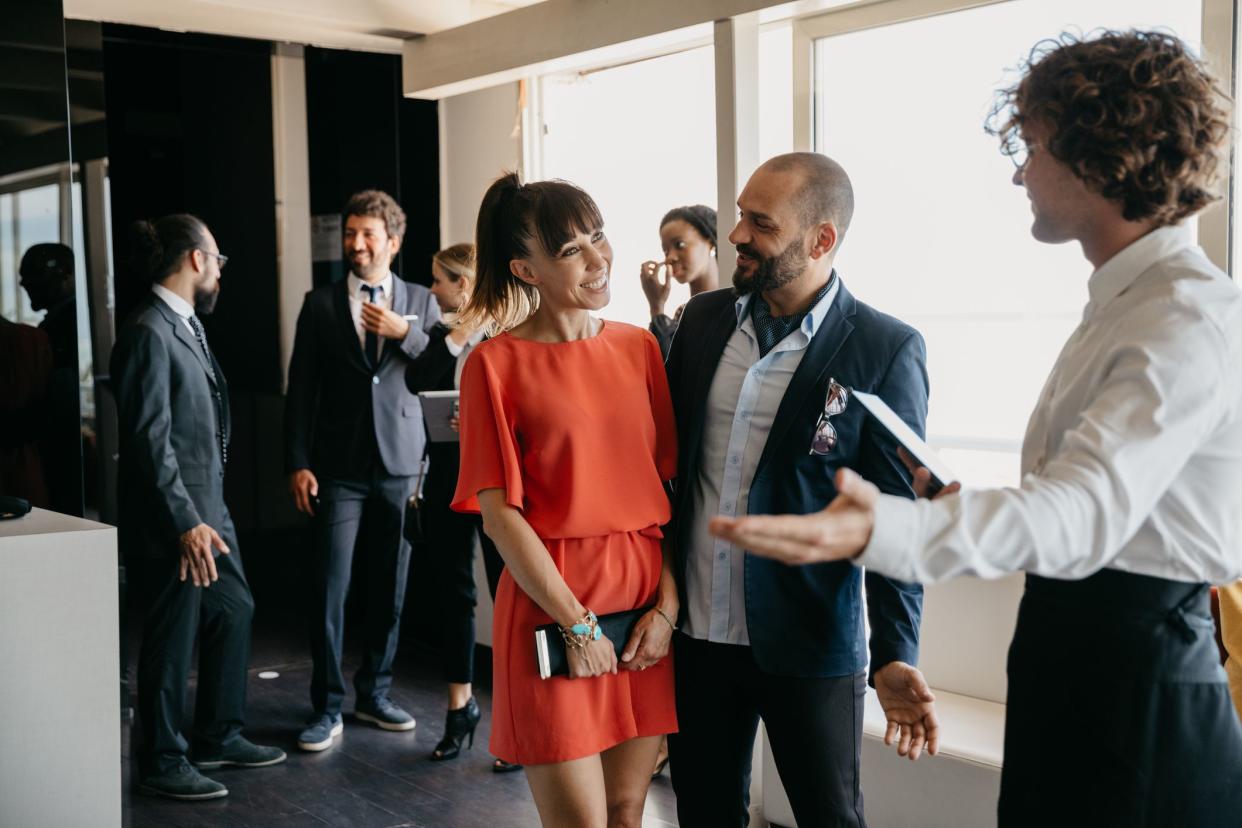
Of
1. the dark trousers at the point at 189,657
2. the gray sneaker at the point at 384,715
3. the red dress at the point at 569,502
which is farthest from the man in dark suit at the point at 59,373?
the red dress at the point at 569,502

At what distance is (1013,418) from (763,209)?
1.69 metres

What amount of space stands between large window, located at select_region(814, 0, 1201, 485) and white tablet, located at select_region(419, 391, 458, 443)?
4.61 feet

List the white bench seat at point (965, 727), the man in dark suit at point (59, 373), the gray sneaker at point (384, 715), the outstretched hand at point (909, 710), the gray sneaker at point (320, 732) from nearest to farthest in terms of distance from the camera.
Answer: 1. the outstretched hand at point (909, 710)
2. the white bench seat at point (965, 727)
3. the man in dark suit at point (59, 373)
4. the gray sneaker at point (320, 732)
5. the gray sneaker at point (384, 715)

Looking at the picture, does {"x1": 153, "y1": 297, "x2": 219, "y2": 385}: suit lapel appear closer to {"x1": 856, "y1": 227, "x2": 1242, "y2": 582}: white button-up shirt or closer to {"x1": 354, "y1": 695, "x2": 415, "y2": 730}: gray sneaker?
{"x1": 354, "y1": 695, "x2": 415, "y2": 730}: gray sneaker

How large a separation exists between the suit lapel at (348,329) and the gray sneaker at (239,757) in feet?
4.51

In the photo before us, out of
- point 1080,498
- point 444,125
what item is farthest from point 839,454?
point 444,125

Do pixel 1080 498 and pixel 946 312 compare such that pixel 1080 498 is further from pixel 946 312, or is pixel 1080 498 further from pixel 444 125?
pixel 444 125

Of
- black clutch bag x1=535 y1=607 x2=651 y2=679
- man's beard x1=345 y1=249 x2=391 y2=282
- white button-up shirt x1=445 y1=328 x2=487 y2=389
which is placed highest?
man's beard x1=345 y1=249 x2=391 y2=282

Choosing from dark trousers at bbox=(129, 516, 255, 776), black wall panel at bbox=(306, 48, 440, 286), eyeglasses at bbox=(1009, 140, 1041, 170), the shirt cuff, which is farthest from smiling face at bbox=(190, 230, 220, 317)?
the shirt cuff

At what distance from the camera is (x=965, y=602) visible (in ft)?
11.1

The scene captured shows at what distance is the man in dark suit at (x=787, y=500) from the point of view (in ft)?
6.72

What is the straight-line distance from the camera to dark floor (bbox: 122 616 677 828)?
3.59 meters

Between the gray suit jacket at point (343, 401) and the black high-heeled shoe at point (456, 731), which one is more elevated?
the gray suit jacket at point (343, 401)

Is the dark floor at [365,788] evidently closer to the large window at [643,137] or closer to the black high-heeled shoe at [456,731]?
the black high-heeled shoe at [456,731]
